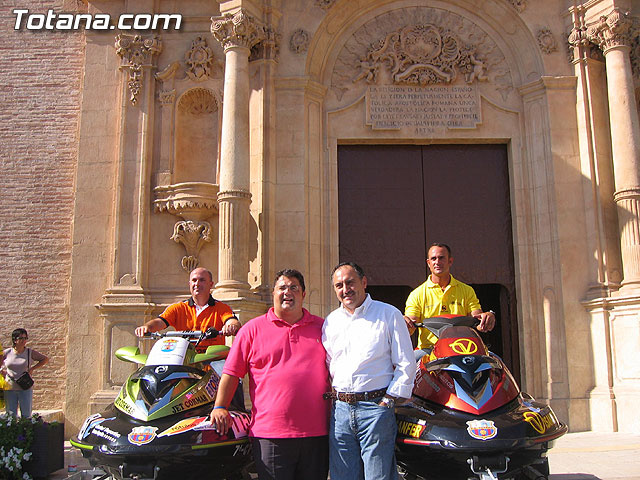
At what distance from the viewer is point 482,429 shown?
425cm

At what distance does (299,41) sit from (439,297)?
23.1 feet

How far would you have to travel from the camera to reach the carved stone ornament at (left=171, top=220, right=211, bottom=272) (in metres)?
10.7

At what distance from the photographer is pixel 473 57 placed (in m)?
11.6

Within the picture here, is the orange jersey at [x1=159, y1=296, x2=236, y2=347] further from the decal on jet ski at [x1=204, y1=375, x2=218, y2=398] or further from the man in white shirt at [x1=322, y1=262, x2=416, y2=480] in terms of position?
the man in white shirt at [x1=322, y1=262, x2=416, y2=480]

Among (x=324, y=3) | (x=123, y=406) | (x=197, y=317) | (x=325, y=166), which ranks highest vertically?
(x=324, y=3)

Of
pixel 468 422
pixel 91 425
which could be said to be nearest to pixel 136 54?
pixel 91 425

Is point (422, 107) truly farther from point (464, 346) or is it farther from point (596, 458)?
point (464, 346)

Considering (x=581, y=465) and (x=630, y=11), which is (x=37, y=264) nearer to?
(x=581, y=465)

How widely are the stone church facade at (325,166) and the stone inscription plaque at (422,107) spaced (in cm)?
4

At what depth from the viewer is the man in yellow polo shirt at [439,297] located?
Answer: 561cm

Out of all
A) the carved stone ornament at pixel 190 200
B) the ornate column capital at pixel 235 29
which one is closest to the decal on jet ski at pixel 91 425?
the carved stone ornament at pixel 190 200

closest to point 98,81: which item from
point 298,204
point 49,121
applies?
point 49,121

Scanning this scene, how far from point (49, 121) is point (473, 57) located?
835cm

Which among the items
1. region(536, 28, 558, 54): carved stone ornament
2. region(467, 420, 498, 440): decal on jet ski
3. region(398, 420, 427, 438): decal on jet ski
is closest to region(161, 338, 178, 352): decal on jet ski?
region(398, 420, 427, 438): decal on jet ski
